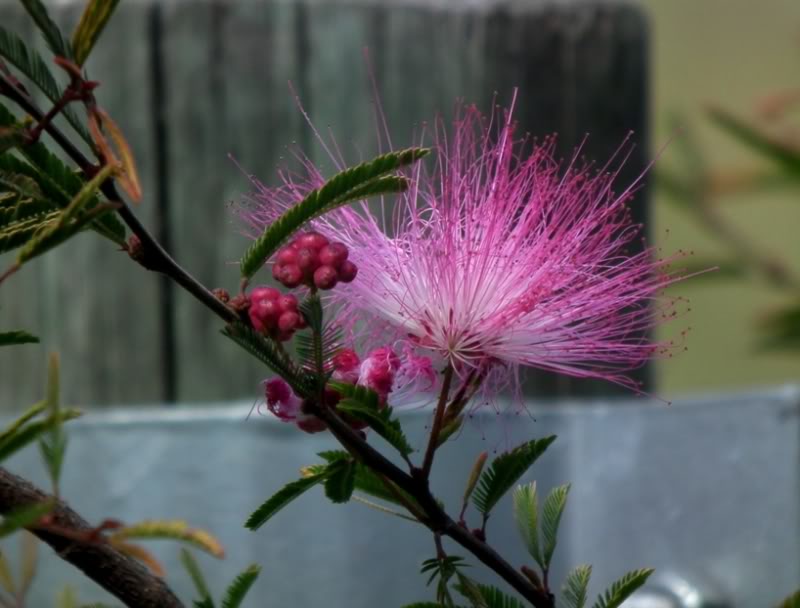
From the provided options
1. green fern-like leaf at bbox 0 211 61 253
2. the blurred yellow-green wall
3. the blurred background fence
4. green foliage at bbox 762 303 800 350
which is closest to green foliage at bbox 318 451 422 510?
green fern-like leaf at bbox 0 211 61 253

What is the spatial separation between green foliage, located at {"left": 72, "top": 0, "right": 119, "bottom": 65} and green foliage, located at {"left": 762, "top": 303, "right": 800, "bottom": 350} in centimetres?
263

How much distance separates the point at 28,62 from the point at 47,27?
28 mm

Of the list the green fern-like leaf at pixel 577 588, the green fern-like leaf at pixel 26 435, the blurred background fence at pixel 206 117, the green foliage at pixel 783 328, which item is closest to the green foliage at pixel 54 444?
the green fern-like leaf at pixel 26 435

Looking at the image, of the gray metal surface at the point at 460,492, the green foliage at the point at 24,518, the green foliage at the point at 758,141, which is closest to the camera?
the green foliage at the point at 24,518

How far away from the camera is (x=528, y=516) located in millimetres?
910

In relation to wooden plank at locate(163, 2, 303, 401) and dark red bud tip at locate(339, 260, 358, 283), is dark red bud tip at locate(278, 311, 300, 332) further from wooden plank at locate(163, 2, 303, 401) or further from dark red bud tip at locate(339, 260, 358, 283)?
wooden plank at locate(163, 2, 303, 401)

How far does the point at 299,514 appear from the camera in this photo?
185 cm

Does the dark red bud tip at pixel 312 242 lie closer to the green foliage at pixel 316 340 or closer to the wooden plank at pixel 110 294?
the green foliage at pixel 316 340

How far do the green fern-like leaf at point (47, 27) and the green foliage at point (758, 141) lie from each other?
208 centimetres

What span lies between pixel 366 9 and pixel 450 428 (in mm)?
1161

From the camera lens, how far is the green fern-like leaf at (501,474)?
0.87m

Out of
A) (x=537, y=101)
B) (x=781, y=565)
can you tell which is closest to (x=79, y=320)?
(x=537, y=101)

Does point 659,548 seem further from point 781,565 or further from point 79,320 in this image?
point 79,320

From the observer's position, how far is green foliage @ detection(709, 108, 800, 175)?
260 cm
